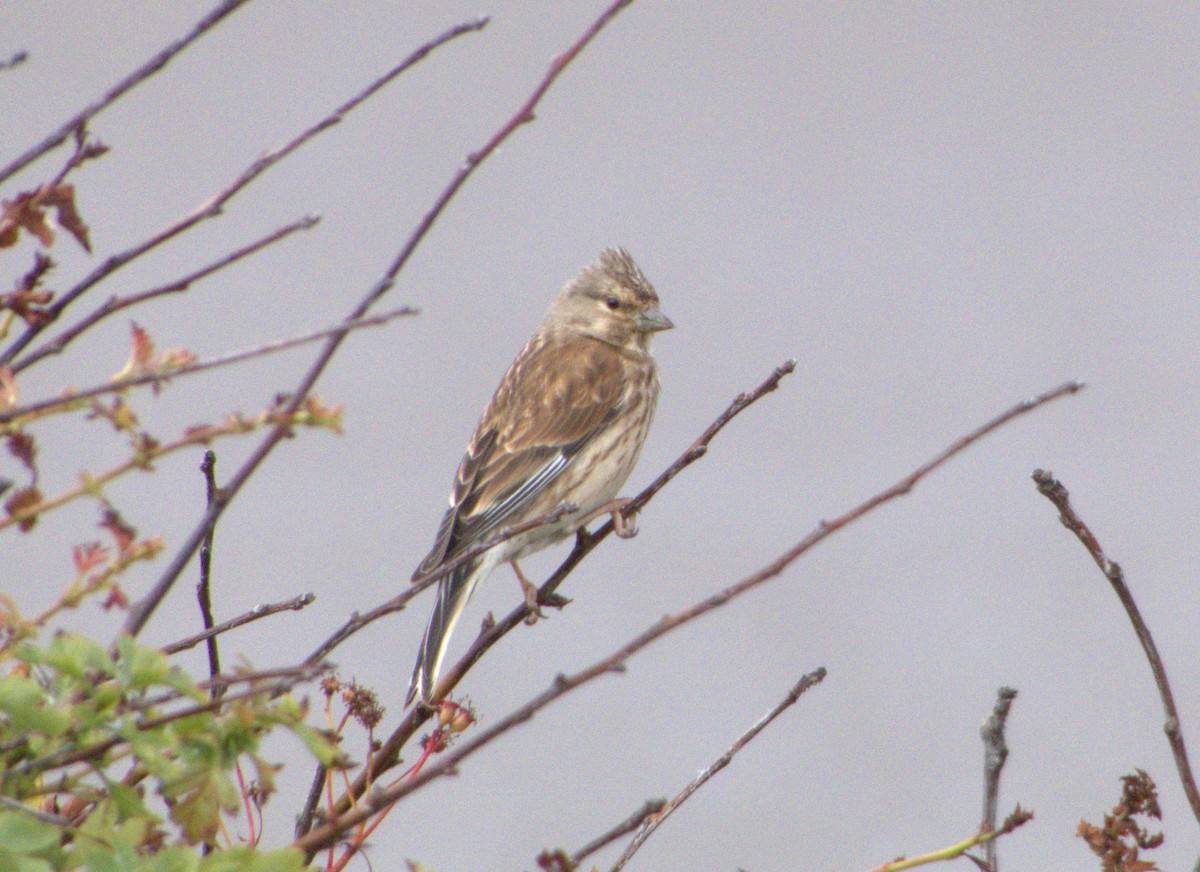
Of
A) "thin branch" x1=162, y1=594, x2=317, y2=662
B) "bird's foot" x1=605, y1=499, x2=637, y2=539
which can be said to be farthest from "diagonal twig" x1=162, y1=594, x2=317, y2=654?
"bird's foot" x1=605, y1=499, x2=637, y2=539

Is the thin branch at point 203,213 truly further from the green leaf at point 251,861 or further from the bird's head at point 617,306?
the bird's head at point 617,306

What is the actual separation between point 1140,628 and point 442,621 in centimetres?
243

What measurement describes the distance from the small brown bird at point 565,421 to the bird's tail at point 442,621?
0.01 meters

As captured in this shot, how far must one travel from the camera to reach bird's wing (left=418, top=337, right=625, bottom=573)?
442cm

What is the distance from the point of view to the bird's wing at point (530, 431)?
4418mm

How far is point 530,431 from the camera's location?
184 inches

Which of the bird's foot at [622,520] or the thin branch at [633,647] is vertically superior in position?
the bird's foot at [622,520]

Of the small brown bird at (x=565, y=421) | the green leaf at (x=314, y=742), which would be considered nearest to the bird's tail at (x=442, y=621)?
the small brown bird at (x=565, y=421)

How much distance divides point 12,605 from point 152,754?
0.59 feet

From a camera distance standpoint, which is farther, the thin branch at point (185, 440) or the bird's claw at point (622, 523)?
the bird's claw at point (622, 523)

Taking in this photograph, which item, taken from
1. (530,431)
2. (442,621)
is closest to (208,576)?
(442,621)

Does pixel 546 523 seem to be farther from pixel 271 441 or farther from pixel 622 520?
pixel 622 520

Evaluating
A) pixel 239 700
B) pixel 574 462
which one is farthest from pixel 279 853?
pixel 574 462

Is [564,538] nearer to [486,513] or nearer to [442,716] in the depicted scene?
[486,513]
